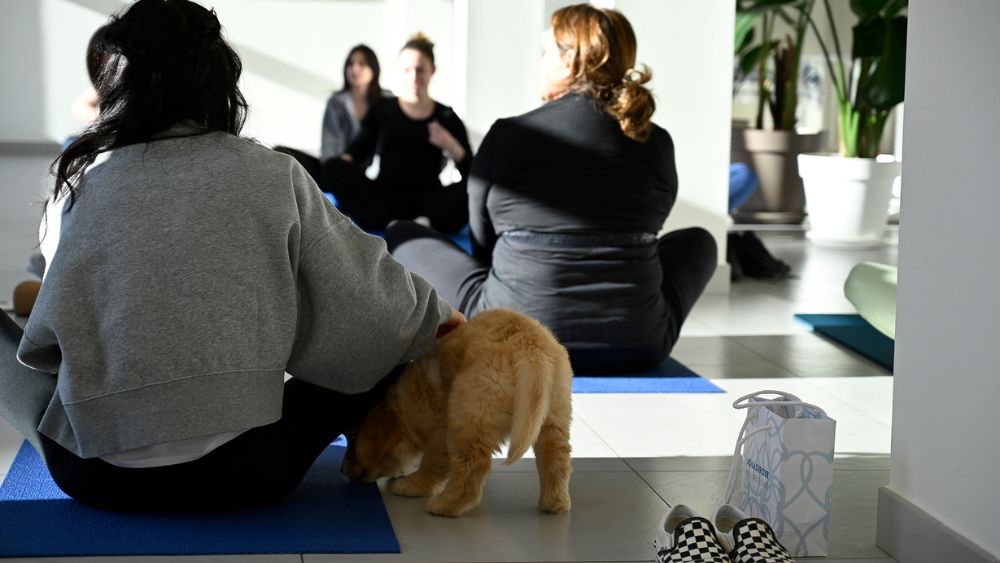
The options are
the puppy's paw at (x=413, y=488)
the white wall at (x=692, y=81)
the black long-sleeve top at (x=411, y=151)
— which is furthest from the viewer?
the black long-sleeve top at (x=411, y=151)

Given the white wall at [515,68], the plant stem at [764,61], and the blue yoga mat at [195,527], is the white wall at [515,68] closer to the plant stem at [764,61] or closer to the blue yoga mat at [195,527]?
the plant stem at [764,61]

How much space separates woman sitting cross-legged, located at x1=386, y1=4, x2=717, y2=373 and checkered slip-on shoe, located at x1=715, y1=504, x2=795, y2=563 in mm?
1507

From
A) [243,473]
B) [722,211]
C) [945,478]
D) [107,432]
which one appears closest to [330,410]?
[243,473]

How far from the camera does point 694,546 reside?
1.81 metres

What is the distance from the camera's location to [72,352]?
73.6 inches

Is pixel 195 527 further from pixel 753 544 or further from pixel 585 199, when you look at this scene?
pixel 585 199

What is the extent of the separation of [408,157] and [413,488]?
3.18 meters

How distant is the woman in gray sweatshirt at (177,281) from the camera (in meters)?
1.87

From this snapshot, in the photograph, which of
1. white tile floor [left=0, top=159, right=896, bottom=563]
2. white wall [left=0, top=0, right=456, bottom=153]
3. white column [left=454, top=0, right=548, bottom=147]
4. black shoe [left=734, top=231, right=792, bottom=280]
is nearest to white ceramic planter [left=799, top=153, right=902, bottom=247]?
black shoe [left=734, top=231, right=792, bottom=280]

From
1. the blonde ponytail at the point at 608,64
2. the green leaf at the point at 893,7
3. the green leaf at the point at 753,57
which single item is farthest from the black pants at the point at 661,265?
the green leaf at the point at 753,57

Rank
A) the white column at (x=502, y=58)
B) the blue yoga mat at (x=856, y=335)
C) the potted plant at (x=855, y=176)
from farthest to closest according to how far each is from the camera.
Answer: the potted plant at (x=855, y=176) < the white column at (x=502, y=58) < the blue yoga mat at (x=856, y=335)

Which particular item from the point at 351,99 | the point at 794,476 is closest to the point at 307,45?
the point at 351,99

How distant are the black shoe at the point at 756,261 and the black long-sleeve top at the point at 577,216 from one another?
2314mm

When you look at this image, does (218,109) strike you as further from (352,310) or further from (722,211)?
(722,211)
